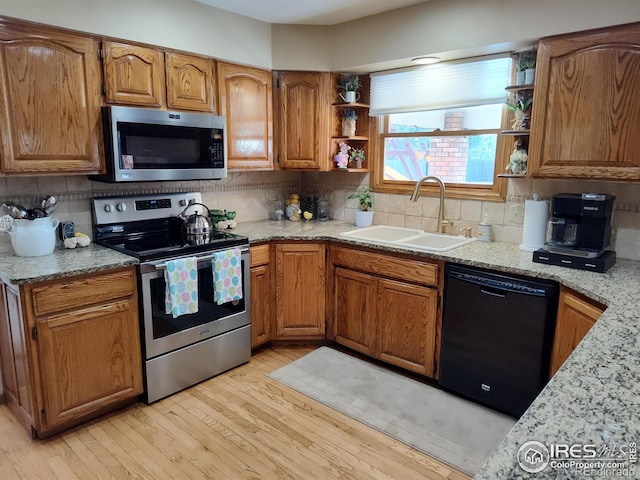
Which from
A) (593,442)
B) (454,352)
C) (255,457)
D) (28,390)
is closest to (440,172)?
(454,352)

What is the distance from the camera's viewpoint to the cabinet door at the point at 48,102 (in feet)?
7.20

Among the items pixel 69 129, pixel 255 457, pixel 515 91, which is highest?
pixel 515 91

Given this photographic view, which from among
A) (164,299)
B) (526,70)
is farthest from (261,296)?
(526,70)

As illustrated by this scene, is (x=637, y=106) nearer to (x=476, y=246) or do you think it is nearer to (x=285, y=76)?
(x=476, y=246)

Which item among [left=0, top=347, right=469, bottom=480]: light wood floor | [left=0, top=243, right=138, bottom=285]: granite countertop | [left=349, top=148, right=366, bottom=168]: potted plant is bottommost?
[left=0, top=347, right=469, bottom=480]: light wood floor

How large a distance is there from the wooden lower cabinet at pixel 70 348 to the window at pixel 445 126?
86.5 inches

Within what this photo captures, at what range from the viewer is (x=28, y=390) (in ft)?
7.18

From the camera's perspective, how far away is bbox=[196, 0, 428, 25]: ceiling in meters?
2.85

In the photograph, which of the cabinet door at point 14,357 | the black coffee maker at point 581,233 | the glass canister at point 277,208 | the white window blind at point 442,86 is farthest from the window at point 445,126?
the cabinet door at point 14,357

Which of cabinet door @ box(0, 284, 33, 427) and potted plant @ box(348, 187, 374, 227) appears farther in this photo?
potted plant @ box(348, 187, 374, 227)

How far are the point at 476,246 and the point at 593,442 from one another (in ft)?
6.73

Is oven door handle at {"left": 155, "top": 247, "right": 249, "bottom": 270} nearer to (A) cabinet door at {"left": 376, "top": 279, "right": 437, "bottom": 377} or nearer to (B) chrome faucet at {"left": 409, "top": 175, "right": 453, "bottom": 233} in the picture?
(A) cabinet door at {"left": 376, "top": 279, "right": 437, "bottom": 377}

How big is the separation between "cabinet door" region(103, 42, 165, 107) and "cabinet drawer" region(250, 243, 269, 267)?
1.13m

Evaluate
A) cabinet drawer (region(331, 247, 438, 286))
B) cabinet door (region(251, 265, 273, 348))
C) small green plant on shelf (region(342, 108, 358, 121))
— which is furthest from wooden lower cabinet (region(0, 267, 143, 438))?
small green plant on shelf (region(342, 108, 358, 121))
